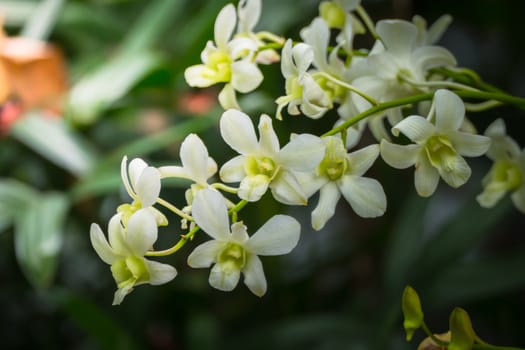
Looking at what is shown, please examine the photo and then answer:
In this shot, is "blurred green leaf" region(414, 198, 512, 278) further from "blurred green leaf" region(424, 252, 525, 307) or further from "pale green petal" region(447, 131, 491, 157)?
"pale green petal" region(447, 131, 491, 157)

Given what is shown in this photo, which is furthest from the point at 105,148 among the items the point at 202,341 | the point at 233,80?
the point at 233,80

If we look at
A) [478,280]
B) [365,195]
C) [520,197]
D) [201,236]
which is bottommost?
[478,280]

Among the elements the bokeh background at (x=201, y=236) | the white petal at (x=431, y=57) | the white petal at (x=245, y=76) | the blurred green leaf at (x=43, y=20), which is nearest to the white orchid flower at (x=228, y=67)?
the white petal at (x=245, y=76)

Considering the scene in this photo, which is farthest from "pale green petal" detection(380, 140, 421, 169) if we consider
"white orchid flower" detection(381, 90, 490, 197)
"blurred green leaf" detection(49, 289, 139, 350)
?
"blurred green leaf" detection(49, 289, 139, 350)

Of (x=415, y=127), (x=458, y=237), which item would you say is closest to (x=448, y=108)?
(x=415, y=127)

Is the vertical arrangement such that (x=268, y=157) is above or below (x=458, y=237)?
above

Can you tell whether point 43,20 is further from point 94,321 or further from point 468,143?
point 468,143

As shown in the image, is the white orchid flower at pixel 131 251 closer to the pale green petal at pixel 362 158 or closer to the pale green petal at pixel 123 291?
the pale green petal at pixel 123 291
